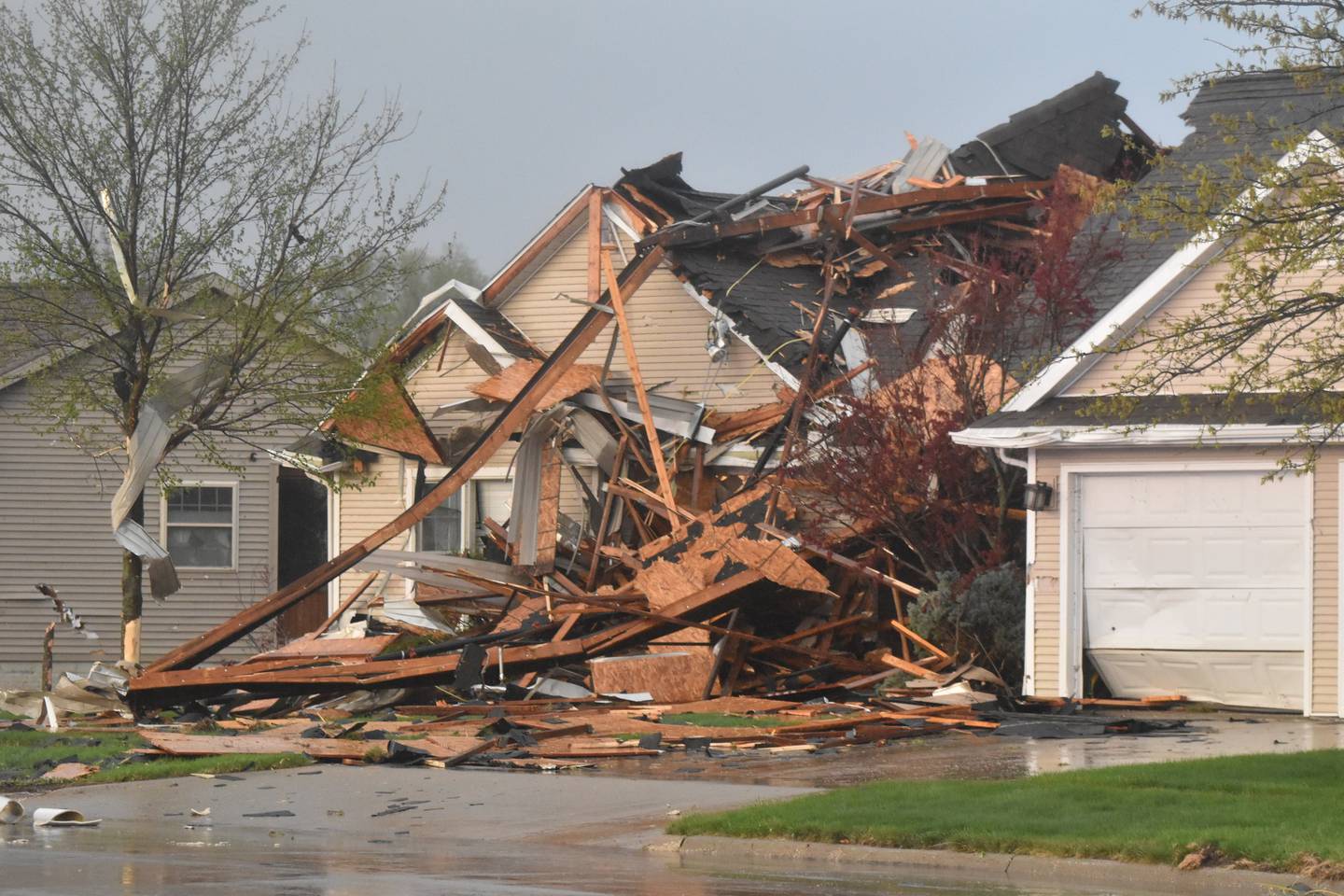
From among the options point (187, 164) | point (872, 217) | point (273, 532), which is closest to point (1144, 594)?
point (872, 217)

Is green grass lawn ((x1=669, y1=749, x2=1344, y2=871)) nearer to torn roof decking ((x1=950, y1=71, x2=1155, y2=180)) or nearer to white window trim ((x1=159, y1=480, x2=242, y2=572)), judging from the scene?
torn roof decking ((x1=950, y1=71, x2=1155, y2=180))

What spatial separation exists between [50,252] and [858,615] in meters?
9.66

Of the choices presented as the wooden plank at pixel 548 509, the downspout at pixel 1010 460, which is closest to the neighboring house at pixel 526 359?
the wooden plank at pixel 548 509

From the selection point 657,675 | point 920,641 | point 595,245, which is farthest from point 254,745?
point 595,245

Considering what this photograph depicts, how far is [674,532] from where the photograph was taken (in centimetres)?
1939

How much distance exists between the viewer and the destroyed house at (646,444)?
727 inches

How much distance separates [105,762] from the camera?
14.0 meters

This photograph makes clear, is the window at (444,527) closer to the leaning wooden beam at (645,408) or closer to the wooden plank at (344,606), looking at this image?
the wooden plank at (344,606)

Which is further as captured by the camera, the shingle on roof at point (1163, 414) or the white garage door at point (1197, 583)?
the white garage door at point (1197, 583)

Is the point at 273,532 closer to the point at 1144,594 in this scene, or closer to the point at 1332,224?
the point at 1144,594

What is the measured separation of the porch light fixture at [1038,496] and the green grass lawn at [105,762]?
7176 millimetres

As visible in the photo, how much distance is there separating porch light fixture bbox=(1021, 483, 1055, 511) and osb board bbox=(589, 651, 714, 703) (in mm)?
3483

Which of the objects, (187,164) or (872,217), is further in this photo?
(872,217)

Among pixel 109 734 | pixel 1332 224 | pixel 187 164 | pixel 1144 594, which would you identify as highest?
pixel 187 164
